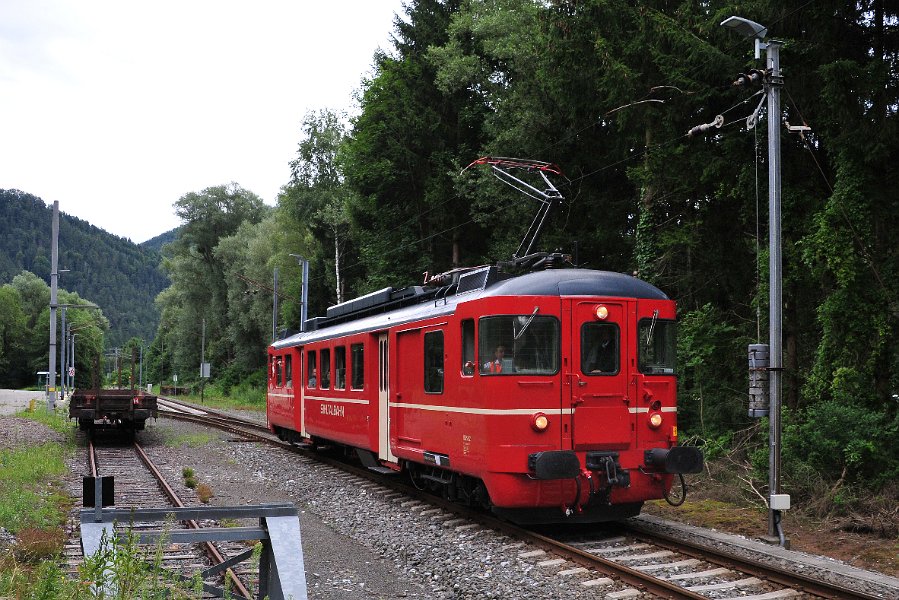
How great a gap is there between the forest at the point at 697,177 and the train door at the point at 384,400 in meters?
5.36

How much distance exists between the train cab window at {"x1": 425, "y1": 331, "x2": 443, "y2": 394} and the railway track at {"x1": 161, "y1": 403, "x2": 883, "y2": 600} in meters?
1.64

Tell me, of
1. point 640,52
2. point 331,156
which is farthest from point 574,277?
point 331,156

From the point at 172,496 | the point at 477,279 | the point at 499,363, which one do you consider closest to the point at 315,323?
the point at 172,496

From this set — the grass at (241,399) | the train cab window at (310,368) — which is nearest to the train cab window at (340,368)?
the train cab window at (310,368)

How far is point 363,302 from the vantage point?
15.8 m

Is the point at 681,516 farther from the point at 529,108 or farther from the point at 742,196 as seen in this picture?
the point at 529,108

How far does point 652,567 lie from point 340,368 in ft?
27.4

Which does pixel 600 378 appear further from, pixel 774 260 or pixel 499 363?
pixel 774 260

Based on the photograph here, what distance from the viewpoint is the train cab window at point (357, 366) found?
14.4 m

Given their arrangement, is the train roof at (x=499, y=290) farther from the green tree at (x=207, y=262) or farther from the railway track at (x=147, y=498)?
the green tree at (x=207, y=262)

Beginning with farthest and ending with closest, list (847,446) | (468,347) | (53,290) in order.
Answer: (53,290) < (847,446) < (468,347)

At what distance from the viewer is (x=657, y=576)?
323 inches

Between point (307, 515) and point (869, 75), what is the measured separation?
949 cm

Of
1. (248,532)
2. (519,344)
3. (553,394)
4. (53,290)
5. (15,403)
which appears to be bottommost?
(15,403)
